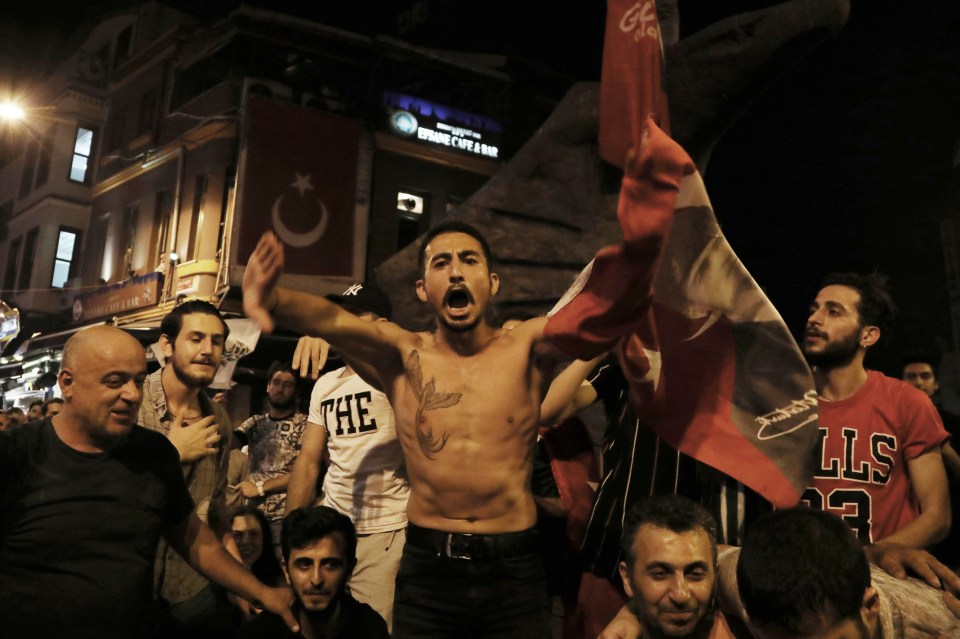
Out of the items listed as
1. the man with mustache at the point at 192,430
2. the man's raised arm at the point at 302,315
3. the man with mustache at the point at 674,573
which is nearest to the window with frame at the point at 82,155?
the man with mustache at the point at 192,430

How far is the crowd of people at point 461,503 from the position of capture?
2463 mm

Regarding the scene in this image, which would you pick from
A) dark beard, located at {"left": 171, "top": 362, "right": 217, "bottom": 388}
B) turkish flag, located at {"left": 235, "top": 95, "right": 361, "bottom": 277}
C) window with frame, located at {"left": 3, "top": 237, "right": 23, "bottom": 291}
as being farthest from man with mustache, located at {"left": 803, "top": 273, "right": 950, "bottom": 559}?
window with frame, located at {"left": 3, "top": 237, "right": 23, "bottom": 291}

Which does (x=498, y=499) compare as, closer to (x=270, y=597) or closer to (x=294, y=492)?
(x=270, y=597)

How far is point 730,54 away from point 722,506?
4.24m

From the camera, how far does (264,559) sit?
4922mm

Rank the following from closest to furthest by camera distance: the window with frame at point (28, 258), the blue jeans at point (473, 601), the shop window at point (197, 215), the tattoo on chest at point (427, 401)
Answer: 1. the blue jeans at point (473, 601)
2. the tattoo on chest at point (427, 401)
3. the shop window at point (197, 215)
4. the window with frame at point (28, 258)

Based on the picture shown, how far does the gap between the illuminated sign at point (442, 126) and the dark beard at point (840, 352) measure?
15093mm

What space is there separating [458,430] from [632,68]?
77.8 inches

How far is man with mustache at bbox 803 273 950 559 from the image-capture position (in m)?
3.17

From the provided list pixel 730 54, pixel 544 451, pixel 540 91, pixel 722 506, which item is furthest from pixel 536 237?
pixel 540 91

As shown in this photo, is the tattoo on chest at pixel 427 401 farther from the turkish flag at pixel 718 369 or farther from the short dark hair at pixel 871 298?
the short dark hair at pixel 871 298

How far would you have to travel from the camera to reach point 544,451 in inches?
168

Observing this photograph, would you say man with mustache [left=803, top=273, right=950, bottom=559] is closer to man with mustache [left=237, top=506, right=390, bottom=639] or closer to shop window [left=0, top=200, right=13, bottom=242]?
man with mustache [left=237, top=506, right=390, bottom=639]

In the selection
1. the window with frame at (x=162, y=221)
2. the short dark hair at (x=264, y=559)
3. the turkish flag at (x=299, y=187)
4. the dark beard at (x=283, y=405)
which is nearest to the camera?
the short dark hair at (x=264, y=559)
